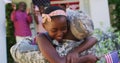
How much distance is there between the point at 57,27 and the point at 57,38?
5 cm

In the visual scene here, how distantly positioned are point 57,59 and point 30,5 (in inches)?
249

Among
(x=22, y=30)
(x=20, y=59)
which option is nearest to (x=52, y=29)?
(x=20, y=59)

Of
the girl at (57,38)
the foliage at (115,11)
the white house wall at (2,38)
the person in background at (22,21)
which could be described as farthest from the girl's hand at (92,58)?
the foliage at (115,11)

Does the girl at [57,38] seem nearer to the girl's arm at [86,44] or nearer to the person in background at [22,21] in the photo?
the girl's arm at [86,44]

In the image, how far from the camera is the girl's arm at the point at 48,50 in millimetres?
1317

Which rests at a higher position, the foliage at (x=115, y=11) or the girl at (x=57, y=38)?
the girl at (x=57, y=38)

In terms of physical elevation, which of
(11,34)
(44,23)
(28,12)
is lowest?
(11,34)

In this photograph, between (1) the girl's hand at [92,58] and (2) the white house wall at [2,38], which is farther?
(2) the white house wall at [2,38]

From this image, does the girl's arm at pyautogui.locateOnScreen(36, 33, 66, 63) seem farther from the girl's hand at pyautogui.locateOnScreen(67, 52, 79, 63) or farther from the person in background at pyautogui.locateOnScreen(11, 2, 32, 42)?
the person in background at pyautogui.locateOnScreen(11, 2, 32, 42)

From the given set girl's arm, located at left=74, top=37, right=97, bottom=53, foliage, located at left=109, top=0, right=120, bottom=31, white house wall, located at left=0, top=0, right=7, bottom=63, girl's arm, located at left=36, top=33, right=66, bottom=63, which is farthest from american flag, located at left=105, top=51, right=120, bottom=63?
foliage, located at left=109, top=0, right=120, bottom=31

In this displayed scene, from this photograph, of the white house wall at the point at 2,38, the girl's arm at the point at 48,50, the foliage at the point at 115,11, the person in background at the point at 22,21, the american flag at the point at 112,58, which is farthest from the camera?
the foliage at the point at 115,11

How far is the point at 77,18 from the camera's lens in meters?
1.38

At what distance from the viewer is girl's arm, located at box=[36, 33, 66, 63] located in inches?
51.9

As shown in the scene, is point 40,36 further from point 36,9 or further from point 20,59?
point 36,9
